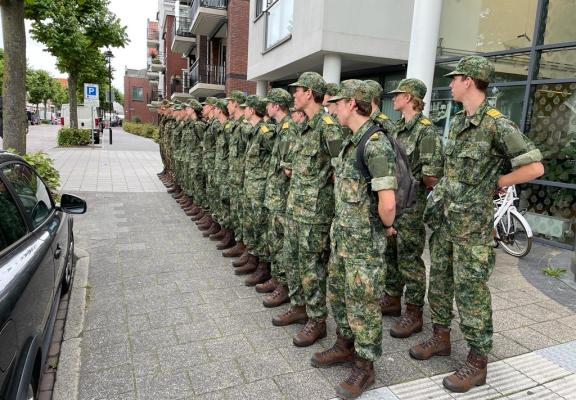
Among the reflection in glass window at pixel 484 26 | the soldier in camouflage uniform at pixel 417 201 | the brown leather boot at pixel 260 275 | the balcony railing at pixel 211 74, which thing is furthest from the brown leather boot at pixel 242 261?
the balcony railing at pixel 211 74

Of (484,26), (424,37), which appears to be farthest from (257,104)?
(484,26)

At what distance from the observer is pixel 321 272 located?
3.32 metres

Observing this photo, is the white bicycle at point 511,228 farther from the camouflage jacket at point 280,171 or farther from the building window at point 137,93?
the building window at point 137,93

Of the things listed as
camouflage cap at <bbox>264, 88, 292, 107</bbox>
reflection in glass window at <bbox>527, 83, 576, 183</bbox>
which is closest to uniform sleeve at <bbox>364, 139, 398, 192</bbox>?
camouflage cap at <bbox>264, 88, 292, 107</bbox>

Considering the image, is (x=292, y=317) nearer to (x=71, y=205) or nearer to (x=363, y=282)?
(x=363, y=282)

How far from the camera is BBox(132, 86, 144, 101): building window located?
6788cm

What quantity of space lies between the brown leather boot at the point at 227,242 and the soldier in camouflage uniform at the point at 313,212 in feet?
7.93

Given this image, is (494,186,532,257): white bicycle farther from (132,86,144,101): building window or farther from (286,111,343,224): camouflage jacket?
(132,86,144,101): building window

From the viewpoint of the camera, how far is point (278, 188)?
13.1 feet

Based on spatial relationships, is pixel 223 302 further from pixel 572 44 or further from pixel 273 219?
pixel 572 44

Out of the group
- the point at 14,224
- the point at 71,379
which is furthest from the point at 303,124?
the point at 71,379

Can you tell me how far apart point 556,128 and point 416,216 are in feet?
15.0

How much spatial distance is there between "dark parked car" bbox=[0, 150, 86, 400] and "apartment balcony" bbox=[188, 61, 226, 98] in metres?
19.5

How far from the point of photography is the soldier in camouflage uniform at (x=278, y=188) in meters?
3.93
